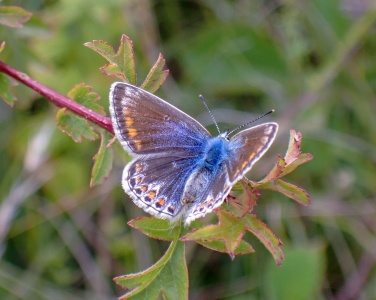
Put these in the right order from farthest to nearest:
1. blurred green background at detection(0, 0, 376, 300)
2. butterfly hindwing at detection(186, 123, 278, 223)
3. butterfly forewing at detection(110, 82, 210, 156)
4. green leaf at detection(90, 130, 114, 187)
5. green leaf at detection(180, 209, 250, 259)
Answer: blurred green background at detection(0, 0, 376, 300) → butterfly forewing at detection(110, 82, 210, 156) → green leaf at detection(90, 130, 114, 187) → butterfly hindwing at detection(186, 123, 278, 223) → green leaf at detection(180, 209, 250, 259)

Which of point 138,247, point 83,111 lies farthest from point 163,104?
point 138,247

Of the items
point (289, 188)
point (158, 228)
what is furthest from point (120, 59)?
point (289, 188)

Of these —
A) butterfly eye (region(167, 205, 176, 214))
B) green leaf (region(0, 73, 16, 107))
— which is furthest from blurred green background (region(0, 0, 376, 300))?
butterfly eye (region(167, 205, 176, 214))

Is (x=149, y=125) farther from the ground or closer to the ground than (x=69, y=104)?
closer to the ground

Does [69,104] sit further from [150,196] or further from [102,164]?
[150,196]

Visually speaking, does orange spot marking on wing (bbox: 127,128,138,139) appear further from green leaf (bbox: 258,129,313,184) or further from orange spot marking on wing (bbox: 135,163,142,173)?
green leaf (bbox: 258,129,313,184)
